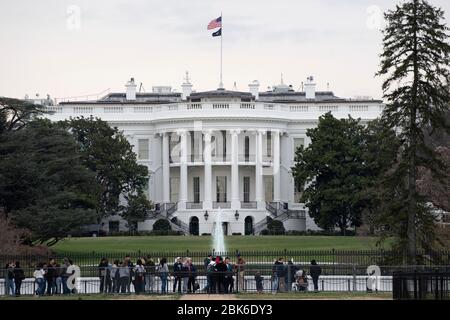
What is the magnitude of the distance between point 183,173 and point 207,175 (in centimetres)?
203

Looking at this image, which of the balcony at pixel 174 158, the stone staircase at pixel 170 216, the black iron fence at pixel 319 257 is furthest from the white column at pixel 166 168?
the black iron fence at pixel 319 257

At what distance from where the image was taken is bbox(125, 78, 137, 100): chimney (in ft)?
432

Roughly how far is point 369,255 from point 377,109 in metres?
59.5

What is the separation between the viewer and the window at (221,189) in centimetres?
12119

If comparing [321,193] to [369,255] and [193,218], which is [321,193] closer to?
[193,218]

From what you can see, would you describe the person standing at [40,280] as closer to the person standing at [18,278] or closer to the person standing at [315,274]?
the person standing at [18,278]

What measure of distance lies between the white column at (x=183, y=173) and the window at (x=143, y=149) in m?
5.57

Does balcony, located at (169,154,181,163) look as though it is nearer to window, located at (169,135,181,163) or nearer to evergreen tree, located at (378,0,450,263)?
window, located at (169,135,181,163)

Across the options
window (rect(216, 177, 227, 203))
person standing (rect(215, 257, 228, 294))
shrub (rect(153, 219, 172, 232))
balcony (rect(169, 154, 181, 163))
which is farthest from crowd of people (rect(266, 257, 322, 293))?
balcony (rect(169, 154, 181, 163))

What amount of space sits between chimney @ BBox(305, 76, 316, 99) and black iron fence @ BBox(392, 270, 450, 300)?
8669 centimetres

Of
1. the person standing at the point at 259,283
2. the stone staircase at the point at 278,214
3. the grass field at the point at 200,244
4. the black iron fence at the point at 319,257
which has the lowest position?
the person standing at the point at 259,283

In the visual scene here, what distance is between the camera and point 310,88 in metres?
131

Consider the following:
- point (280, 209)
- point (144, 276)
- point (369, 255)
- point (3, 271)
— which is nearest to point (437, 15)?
point (369, 255)
